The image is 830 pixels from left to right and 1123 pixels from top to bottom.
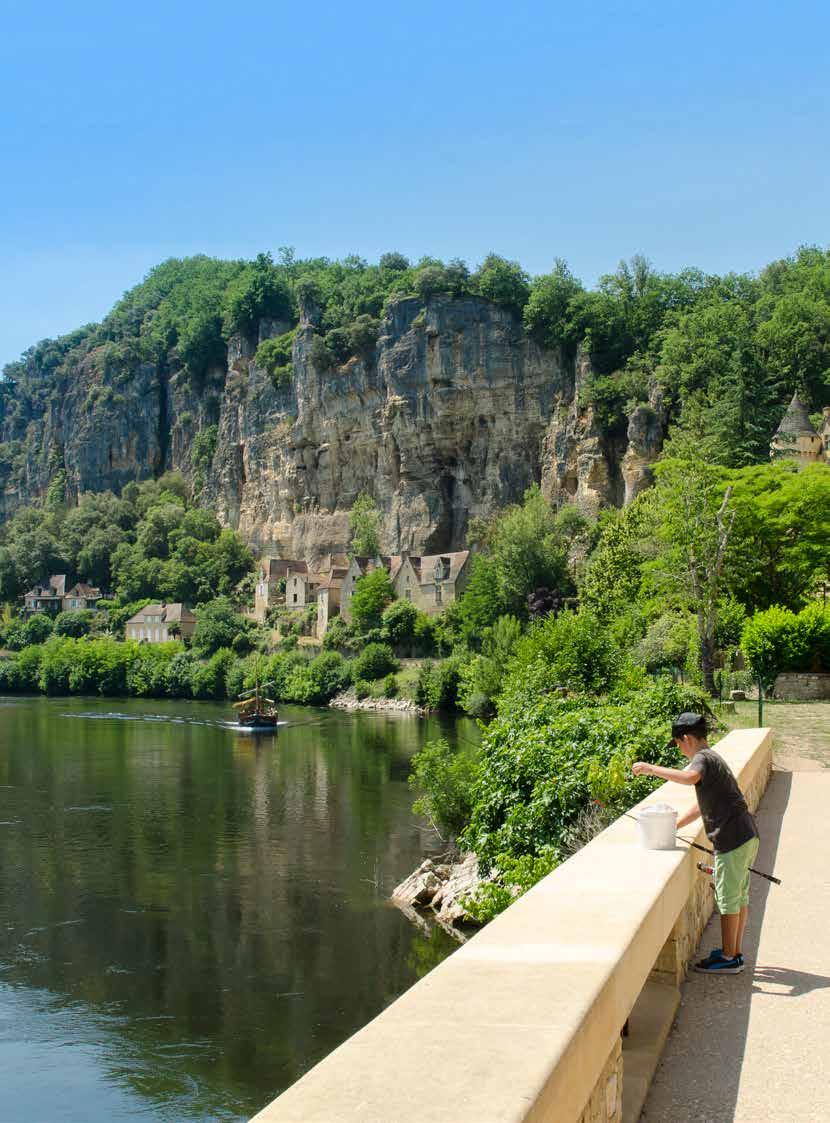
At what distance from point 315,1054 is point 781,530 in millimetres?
29013

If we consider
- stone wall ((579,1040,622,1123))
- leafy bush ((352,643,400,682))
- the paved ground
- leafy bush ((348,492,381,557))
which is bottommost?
leafy bush ((352,643,400,682))

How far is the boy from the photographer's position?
20.0 feet

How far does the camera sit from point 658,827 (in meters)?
6.49

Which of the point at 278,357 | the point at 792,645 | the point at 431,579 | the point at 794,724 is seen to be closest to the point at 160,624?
the point at 431,579

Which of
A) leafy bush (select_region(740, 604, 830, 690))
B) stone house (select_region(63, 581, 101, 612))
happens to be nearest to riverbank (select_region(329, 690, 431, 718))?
leafy bush (select_region(740, 604, 830, 690))

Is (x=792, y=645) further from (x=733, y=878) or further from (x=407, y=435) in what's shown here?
(x=407, y=435)

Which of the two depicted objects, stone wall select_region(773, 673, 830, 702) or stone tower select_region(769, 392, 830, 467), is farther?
stone tower select_region(769, 392, 830, 467)

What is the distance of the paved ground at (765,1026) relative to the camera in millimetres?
4406

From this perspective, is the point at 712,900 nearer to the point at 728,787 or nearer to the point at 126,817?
the point at 728,787

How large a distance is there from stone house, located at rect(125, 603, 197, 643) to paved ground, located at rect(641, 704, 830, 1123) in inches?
3076

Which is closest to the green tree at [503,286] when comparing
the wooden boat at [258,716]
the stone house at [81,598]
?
the wooden boat at [258,716]

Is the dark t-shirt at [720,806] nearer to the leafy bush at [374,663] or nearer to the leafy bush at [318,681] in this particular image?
the leafy bush at [374,663]

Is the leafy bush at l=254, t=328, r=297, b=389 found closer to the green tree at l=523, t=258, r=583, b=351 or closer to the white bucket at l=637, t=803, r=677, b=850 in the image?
the green tree at l=523, t=258, r=583, b=351

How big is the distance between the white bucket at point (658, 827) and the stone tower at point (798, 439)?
51.6m
